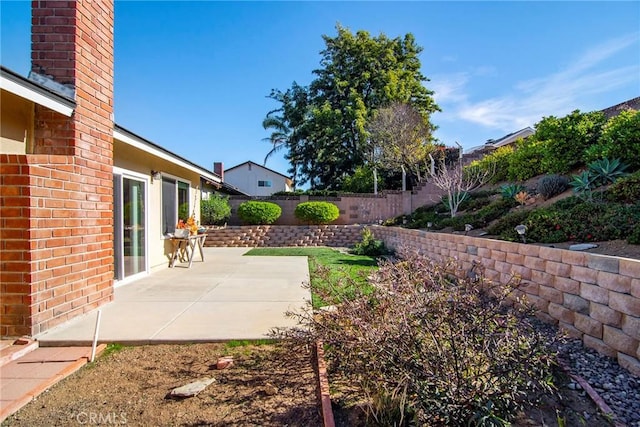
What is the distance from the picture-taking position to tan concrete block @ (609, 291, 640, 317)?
2553 mm

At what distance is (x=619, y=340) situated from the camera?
267 centimetres

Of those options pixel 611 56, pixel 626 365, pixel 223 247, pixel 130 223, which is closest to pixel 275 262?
pixel 130 223

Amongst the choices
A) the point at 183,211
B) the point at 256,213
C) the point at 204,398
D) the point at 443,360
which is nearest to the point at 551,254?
the point at 443,360

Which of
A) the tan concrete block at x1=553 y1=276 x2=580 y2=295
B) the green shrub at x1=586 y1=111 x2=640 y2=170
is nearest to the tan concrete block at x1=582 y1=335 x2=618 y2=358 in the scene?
the tan concrete block at x1=553 y1=276 x2=580 y2=295

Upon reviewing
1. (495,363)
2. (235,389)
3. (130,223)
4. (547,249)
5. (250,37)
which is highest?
(250,37)

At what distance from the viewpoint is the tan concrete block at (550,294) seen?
350 centimetres

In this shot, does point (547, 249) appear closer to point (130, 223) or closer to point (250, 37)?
point (130, 223)

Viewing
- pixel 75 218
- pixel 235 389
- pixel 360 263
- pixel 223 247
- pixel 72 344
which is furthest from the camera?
pixel 223 247

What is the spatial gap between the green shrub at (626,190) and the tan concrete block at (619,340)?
9.45 ft

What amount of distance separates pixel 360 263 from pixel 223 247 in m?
6.33

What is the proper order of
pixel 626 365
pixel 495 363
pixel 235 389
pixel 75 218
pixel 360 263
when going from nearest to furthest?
pixel 495 363, pixel 235 389, pixel 626 365, pixel 75 218, pixel 360 263

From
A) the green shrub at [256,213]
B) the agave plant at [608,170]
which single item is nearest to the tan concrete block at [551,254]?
the agave plant at [608,170]

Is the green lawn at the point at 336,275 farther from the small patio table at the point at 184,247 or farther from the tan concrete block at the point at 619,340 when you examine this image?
the small patio table at the point at 184,247

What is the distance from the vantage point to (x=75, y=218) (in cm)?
373
